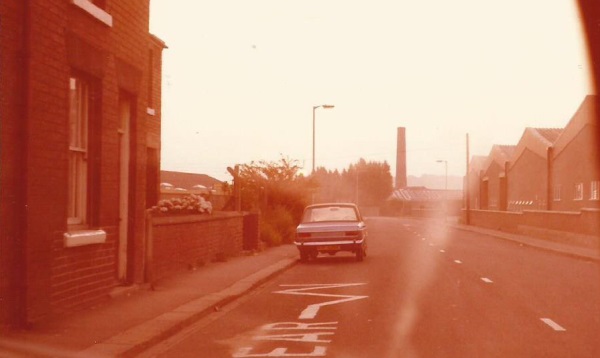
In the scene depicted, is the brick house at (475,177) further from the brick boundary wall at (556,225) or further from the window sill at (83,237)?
the window sill at (83,237)

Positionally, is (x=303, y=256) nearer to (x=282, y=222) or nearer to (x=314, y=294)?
(x=314, y=294)

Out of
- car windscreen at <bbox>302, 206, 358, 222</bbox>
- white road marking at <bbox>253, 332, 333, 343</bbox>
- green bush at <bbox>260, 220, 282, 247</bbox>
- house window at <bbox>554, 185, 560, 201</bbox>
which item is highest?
house window at <bbox>554, 185, 560, 201</bbox>

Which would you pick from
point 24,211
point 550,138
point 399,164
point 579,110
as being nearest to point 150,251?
point 24,211

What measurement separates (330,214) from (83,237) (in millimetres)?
14031

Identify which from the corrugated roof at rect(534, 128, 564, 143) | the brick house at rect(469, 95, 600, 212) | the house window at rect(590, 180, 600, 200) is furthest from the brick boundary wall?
the corrugated roof at rect(534, 128, 564, 143)

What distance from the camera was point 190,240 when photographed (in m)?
19.4

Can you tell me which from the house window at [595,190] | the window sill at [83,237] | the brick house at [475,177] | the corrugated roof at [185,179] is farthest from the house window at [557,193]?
the window sill at [83,237]

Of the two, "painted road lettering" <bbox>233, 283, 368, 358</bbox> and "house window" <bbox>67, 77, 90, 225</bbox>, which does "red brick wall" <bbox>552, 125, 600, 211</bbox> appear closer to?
"painted road lettering" <bbox>233, 283, 368, 358</bbox>

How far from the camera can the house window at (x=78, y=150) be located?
39.6 ft

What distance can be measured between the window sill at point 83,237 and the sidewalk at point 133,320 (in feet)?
3.09

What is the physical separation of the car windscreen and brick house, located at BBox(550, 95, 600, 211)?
74.7 feet

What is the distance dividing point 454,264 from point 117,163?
12.2m

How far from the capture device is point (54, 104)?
10805mm

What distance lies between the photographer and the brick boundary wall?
111ft
